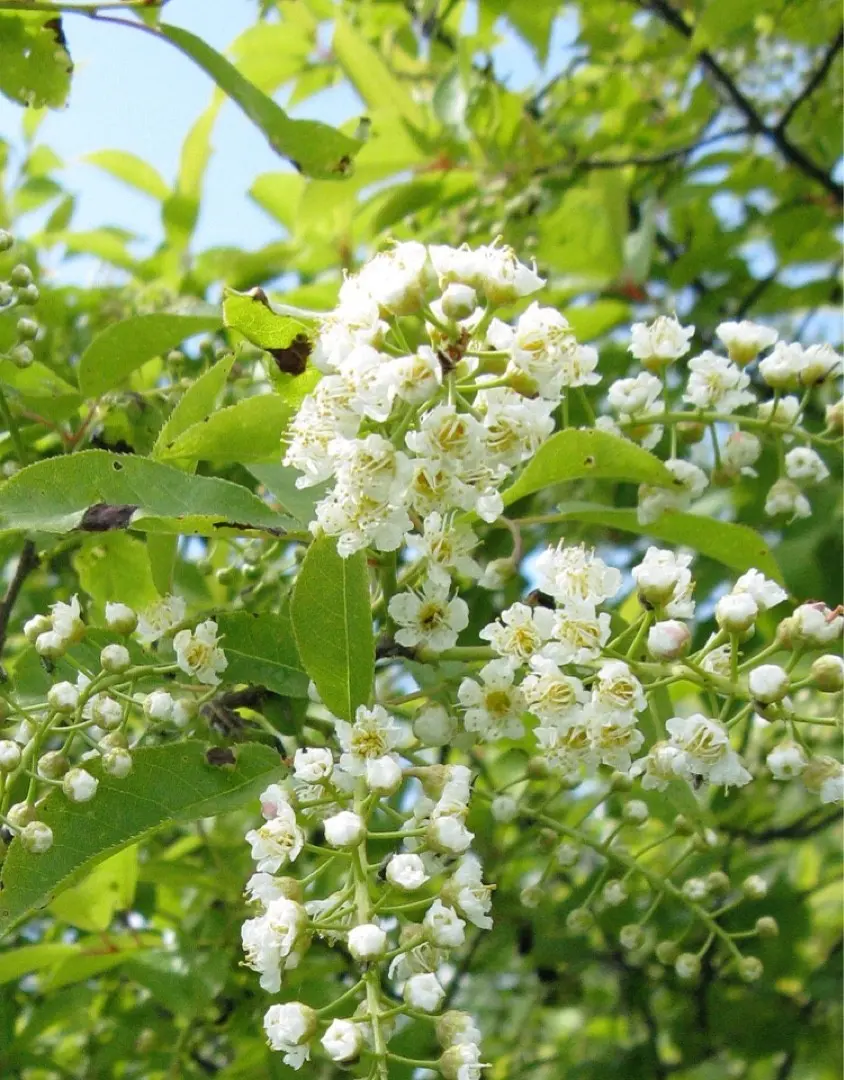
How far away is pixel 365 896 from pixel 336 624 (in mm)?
331

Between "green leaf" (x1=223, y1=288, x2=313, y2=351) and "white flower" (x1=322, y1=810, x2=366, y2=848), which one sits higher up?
"green leaf" (x1=223, y1=288, x2=313, y2=351)

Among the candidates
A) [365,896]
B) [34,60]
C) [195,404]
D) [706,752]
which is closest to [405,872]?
[365,896]

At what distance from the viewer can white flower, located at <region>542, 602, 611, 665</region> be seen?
4.40 ft

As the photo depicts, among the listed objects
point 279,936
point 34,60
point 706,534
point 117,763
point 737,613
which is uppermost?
point 34,60

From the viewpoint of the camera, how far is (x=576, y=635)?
1.35 m

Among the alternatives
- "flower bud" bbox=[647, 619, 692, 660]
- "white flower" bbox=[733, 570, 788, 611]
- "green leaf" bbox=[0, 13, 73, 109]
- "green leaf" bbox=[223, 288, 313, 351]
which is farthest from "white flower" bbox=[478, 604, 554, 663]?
"green leaf" bbox=[0, 13, 73, 109]

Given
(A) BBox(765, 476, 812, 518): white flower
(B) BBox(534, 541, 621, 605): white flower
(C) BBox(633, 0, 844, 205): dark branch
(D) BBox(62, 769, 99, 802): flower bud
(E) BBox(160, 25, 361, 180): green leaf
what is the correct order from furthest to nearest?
(C) BBox(633, 0, 844, 205): dark branch < (E) BBox(160, 25, 361, 180): green leaf < (A) BBox(765, 476, 812, 518): white flower < (B) BBox(534, 541, 621, 605): white flower < (D) BBox(62, 769, 99, 802): flower bud

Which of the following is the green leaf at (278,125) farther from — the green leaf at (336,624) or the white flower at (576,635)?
the white flower at (576,635)

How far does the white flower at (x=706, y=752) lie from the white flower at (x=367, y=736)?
34 cm

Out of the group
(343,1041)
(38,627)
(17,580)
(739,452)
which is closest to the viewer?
(343,1041)

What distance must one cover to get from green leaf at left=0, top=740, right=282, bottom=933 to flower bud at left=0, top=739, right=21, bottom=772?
0.06m

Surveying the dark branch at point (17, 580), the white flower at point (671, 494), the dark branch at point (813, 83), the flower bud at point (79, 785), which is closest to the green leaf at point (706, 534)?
the white flower at point (671, 494)

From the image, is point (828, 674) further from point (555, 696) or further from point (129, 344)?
point (129, 344)

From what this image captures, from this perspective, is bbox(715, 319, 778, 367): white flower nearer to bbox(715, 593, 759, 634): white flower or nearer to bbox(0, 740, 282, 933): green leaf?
bbox(715, 593, 759, 634): white flower
